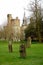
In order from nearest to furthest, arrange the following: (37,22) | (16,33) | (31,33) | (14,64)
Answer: (14,64), (37,22), (31,33), (16,33)

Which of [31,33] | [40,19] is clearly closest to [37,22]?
[40,19]

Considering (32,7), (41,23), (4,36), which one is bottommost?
(4,36)

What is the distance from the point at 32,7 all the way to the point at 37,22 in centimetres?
437

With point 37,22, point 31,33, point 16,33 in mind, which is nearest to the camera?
point 37,22

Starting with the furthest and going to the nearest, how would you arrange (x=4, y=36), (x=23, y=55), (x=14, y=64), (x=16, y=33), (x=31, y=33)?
(x=16, y=33)
(x=4, y=36)
(x=31, y=33)
(x=23, y=55)
(x=14, y=64)

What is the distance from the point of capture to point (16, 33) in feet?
352

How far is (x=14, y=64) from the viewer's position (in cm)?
1432

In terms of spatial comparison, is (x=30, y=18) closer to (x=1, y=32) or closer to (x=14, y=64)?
(x=1, y=32)

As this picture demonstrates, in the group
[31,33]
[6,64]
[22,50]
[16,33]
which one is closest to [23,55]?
[22,50]

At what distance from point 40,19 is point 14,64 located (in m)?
49.2

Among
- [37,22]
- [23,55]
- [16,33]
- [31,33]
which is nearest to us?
[23,55]

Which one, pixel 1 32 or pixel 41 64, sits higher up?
pixel 41 64

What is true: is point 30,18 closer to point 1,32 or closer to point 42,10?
point 42,10

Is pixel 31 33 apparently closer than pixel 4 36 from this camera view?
Yes
